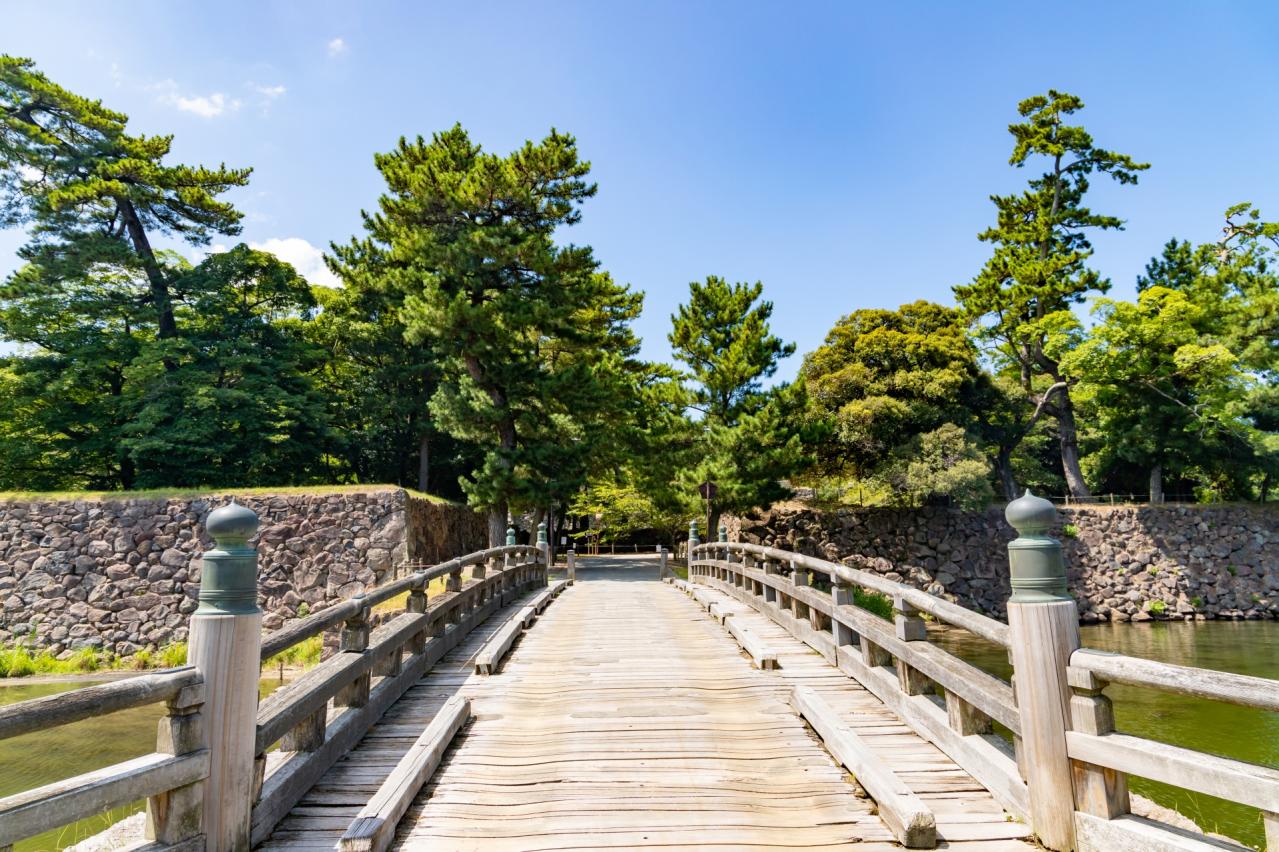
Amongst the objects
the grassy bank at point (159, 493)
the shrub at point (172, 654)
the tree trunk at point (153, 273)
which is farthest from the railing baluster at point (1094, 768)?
the tree trunk at point (153, 273)

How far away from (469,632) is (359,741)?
374 cm

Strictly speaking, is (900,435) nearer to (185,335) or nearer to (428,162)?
(428,162)

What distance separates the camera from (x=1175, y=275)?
29.9 meters

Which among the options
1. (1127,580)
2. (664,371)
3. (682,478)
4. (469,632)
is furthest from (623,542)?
(469,632)

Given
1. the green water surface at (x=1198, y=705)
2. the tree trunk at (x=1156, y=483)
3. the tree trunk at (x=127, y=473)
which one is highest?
the tree trunk at (x=127, y=473)

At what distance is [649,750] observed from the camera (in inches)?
157

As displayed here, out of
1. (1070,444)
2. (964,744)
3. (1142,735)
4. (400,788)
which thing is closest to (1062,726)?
(964,744)

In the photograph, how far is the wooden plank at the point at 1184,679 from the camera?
2078mm

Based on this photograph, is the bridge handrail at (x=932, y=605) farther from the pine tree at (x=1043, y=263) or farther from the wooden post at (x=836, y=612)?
the pine tree at (x=1043, y=263)

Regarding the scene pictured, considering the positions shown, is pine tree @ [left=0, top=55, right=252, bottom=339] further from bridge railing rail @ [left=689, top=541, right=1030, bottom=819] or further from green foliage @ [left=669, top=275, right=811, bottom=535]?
bridge railing rail @ [left=689, top=541, right=1030, bottom=819]

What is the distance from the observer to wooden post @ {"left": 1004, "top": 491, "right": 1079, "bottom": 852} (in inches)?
108

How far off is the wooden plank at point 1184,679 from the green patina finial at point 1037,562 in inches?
10.2

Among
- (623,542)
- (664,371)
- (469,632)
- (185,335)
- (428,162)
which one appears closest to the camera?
(469,632)

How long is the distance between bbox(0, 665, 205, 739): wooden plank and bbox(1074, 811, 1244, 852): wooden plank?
348 centimetres
